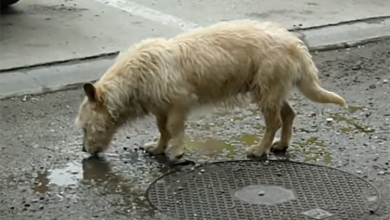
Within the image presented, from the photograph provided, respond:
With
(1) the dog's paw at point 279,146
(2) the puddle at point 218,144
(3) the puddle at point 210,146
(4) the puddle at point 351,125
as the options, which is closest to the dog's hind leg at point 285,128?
(1) the dog's paw at point 279,146

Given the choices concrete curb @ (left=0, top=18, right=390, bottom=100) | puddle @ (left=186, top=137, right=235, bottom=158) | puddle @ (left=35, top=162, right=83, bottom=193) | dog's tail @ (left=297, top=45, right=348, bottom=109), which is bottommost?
concrete curb @ (left=0, top=18, right=390, bottom=100)

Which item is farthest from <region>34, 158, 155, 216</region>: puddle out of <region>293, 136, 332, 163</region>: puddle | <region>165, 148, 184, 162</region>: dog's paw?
<region>293, 136, 332, 163</region>: puddle

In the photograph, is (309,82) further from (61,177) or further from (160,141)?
(61,177)

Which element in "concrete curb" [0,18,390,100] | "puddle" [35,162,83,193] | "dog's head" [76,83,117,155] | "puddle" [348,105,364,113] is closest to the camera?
"puddle" [35,162,83,193]

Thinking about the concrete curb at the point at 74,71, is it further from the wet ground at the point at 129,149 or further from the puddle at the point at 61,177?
the puddle at the point at 61,177

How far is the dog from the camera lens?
5.84m

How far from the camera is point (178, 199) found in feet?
17.8

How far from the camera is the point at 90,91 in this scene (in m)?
5.73

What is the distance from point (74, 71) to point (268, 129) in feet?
8.88

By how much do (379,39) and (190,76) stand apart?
419 centimetres

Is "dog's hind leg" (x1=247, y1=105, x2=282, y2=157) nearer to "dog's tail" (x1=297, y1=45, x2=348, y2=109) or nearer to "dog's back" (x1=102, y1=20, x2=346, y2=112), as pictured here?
"dog's back" (x1=102, y1=20, x2=346, y2=112)

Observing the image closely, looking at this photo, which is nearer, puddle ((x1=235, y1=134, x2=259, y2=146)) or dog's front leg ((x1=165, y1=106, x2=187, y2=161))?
dog's front leg ((x1=165, y1=106, x2=187, y2=161))

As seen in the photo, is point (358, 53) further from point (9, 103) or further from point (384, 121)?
point (9, 103)

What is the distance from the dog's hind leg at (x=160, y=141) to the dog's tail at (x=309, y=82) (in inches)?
39.0
